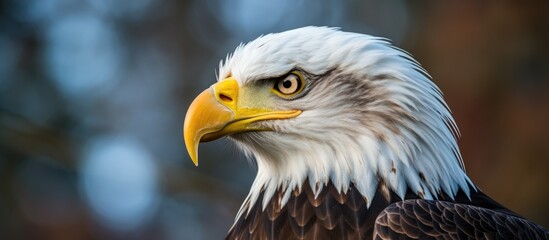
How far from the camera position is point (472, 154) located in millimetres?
7832

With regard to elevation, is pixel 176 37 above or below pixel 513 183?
above

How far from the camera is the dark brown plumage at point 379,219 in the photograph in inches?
119

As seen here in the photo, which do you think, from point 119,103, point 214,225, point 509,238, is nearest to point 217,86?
point 509,238

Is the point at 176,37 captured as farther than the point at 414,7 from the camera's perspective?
Yes

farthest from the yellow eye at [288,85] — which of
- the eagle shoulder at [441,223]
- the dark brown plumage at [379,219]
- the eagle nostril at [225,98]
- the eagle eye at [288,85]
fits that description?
the eagle shoulder at [441,223]

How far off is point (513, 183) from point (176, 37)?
6838mm

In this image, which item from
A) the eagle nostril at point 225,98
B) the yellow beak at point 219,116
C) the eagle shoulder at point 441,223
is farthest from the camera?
the eagle nostril at point 225,98

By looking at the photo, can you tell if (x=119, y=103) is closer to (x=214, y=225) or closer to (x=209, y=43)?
(x=209, y=43)

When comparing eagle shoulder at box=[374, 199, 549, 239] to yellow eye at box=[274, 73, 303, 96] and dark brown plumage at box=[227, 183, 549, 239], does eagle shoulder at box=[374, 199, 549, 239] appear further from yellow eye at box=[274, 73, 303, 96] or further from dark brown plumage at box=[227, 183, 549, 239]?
yellow eye at box=[274, 73, 303, 96]

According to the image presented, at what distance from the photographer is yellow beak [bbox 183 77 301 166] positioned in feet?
10.8

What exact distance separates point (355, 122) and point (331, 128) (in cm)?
9

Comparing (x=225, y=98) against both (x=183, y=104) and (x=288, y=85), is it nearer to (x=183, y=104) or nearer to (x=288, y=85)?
(x=288, y=85)

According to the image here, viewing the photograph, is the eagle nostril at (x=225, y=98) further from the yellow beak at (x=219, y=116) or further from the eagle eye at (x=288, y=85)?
the eagle eye at (x=288, y=85)

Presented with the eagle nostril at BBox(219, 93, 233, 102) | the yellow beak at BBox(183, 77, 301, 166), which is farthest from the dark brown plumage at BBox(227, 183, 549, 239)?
the eagle nostril at BBox(219, 93, 233, 102)
